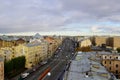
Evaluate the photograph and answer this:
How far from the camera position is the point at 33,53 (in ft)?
299

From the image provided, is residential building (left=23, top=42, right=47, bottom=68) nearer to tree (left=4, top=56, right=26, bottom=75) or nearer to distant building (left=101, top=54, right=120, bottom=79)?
tree (left=4, top=56, right=26, bottom=75)

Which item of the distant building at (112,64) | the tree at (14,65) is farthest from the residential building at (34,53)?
the distant building at (112,64)

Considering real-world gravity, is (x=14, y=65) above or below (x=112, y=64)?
below

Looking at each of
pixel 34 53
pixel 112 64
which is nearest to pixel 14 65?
pixel 34 53

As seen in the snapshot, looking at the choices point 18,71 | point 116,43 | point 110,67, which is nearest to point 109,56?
point 110,67

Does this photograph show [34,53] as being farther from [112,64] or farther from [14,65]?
[112,64]

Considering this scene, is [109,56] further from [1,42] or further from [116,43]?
[116,43]

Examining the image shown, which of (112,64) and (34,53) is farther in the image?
(34,53)

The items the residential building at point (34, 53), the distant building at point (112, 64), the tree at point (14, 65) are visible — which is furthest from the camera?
the residential building at point (34, 53)

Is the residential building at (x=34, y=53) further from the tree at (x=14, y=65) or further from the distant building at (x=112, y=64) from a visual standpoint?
the distant building at (x=112, y=64)

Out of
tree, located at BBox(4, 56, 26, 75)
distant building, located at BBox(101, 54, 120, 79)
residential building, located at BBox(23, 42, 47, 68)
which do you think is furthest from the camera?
residential building, located at BBox(23, 42, 47, 68)

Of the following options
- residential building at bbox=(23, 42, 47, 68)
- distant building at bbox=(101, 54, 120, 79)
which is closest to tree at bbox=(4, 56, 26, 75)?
residential building at bbox=(23, 42, 47, 68)

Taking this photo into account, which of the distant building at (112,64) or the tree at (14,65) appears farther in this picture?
the tree at (14,65)

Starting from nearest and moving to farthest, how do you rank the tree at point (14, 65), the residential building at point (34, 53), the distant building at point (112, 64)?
the distant building at point (112, 64) < the tree at point (14, 65) < the residential building at point (34, 53)
